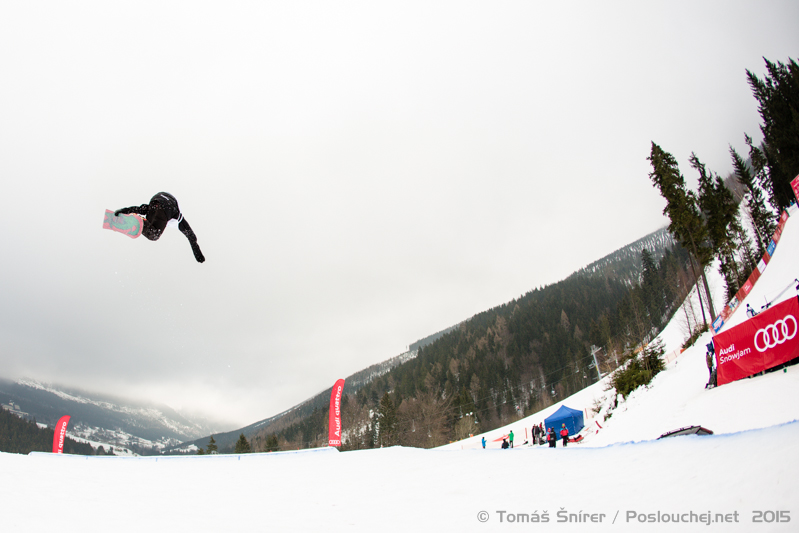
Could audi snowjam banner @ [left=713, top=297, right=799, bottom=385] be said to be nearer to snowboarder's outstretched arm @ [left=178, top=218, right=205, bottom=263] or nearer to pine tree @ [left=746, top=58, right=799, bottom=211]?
snowboarder's outstretched arm @ [left=178, top=218, right=205, bottom=263]

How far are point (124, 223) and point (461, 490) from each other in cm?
765

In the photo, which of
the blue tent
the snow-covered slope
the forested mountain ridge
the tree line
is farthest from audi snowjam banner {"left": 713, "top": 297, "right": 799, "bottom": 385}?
the forested mountain ridge

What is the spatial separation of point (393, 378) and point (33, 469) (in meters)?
97.2

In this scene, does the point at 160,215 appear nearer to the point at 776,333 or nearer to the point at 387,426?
the point at 776,333

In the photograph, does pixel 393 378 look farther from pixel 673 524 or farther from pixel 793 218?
pixel 673 524

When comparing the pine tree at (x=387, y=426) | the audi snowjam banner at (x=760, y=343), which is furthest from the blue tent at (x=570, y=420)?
the pine tree at (x=387, y=426)

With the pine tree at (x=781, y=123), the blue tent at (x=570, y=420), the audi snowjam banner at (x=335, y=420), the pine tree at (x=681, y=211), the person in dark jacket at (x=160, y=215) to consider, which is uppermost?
the pine tree at (x=781, y=123)

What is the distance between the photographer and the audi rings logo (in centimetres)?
1102

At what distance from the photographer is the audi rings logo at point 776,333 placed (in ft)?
36.1

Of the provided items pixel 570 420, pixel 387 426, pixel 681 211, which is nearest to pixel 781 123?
pixel 681 211

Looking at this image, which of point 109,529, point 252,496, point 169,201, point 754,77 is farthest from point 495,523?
point 754,77

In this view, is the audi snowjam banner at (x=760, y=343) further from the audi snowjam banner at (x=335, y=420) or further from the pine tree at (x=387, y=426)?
the pine tree at (x=387, y=426)

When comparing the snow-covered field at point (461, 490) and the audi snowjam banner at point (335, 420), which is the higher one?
the audi snowjam banner at point (335, 420)

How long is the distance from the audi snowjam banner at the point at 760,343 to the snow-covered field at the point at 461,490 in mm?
1197
